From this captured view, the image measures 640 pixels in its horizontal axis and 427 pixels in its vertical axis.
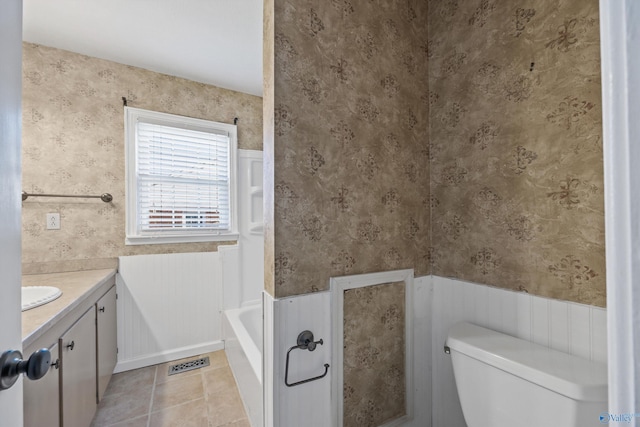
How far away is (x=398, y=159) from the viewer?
4.12 feet

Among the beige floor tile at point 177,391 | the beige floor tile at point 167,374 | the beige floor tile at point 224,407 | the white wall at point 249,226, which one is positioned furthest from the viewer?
the white wall at point 249,226

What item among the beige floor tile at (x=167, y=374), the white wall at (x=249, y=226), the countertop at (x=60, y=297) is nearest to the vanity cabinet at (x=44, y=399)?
the countertop at (x=60, y=297)

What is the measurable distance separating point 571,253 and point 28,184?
3.14 m

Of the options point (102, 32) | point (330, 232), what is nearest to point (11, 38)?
point (330, 232)

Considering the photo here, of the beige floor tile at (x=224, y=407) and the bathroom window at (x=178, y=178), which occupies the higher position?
the bathroom window at (x=178, y=178)

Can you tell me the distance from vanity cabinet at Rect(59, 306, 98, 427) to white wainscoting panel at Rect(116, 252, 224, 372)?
583 millimetres

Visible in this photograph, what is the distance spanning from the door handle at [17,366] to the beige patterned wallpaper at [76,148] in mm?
1921

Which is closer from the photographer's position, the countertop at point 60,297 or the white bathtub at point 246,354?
the countertop at point 60,297

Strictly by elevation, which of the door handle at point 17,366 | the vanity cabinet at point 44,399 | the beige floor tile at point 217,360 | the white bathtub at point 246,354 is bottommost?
the beige floor tile at point 217,360

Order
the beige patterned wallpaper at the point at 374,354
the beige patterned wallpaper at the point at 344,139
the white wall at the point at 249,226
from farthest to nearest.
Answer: the white wall at the point at 249,226 → the beige patterned wallpaper at the point at 374,354 → the beige patterned wallpaper at the point at 344,139

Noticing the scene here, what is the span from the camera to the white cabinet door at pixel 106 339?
68.9 inches

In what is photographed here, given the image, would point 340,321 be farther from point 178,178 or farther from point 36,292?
point 178,178

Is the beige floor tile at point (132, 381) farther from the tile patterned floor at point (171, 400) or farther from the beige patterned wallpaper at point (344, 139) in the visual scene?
the beige patterned wallpaper at point (344, 139)

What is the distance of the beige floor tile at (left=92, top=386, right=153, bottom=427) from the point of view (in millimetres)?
1688
